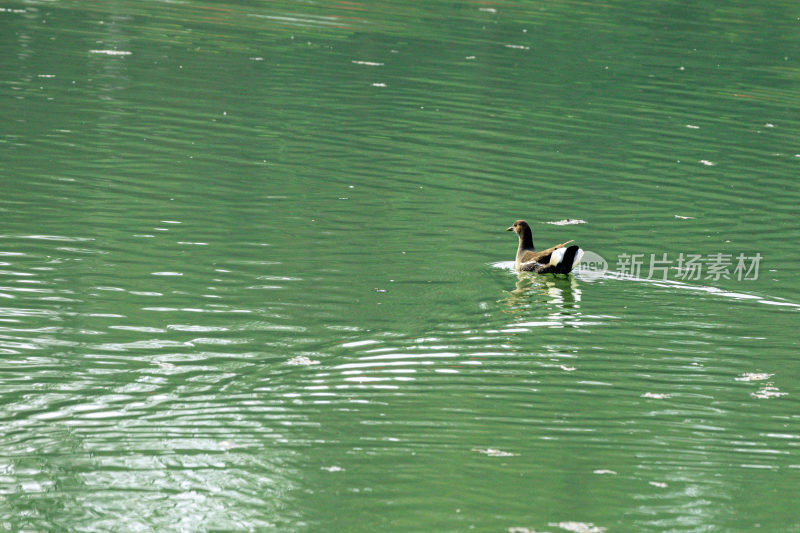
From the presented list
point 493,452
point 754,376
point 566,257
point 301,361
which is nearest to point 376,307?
point 301,361

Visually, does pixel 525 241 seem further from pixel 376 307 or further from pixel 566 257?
pixel 376 307

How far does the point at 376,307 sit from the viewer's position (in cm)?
1206

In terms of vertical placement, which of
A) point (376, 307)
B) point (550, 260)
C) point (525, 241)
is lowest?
point (376, 307)

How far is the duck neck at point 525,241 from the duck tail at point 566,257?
75cm

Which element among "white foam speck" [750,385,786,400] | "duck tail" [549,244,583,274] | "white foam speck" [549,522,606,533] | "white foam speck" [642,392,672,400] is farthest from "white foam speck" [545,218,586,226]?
"white foam speck" [549,522,606,533]

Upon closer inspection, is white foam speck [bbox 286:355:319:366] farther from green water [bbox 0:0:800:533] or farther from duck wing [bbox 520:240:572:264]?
duck wing [bbox 520:240:572:264]

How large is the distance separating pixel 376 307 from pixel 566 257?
292 cm

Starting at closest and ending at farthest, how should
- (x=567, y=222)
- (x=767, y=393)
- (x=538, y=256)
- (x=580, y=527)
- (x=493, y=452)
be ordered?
(x=580, y=527) → (x=493, y=452) → (x=767, y=393) → (x=538, y=256) → (x=567, y=222)

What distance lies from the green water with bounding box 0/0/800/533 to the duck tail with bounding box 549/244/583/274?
1.19ft

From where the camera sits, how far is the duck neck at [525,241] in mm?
14492

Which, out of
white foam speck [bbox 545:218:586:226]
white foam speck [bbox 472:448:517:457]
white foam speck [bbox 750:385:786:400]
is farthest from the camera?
white foam speck [bbox 545:218:586:226]

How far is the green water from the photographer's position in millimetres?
7879

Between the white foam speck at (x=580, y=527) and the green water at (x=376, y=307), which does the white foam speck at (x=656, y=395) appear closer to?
the green water at (x=376, y=307)

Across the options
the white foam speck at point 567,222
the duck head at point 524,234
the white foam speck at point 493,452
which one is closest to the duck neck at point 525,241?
the duck head at point 524,234
